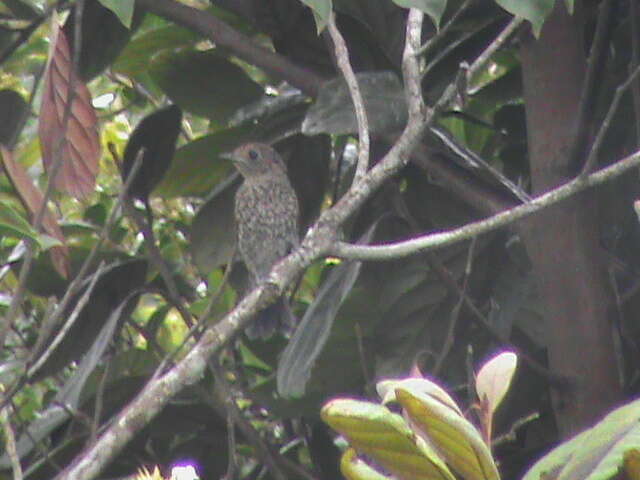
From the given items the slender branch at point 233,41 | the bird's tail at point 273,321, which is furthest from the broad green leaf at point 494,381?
the bird's tail at point 273,321

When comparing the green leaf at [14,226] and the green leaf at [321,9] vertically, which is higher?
the green leaf at [321,9]

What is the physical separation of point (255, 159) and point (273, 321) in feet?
1.51

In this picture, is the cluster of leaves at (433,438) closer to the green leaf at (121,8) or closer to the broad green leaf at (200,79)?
the green leaf at (121,8)

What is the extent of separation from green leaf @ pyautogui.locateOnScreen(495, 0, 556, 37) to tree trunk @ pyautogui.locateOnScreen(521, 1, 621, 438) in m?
0.58

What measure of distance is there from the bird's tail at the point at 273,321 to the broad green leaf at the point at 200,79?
1.72 feet

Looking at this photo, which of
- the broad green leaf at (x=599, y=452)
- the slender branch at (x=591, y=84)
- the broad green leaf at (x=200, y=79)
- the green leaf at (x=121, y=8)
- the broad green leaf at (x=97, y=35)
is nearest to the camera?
the broad green leaf at (x=599, y=452)

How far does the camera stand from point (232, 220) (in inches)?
131

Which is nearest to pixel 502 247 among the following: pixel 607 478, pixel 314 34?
pixel 314 34

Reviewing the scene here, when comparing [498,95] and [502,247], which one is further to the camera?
[498,95]

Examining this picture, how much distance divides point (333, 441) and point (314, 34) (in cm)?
96

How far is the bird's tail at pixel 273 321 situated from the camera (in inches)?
140

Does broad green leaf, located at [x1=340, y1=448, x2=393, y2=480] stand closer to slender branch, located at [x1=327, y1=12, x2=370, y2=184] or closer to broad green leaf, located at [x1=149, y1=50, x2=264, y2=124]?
slender branch, located at [x1=327, y1=12, x2=370, y2=184]

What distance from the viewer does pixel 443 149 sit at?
288 centimetres

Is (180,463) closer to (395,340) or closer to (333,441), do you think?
(333,441)
